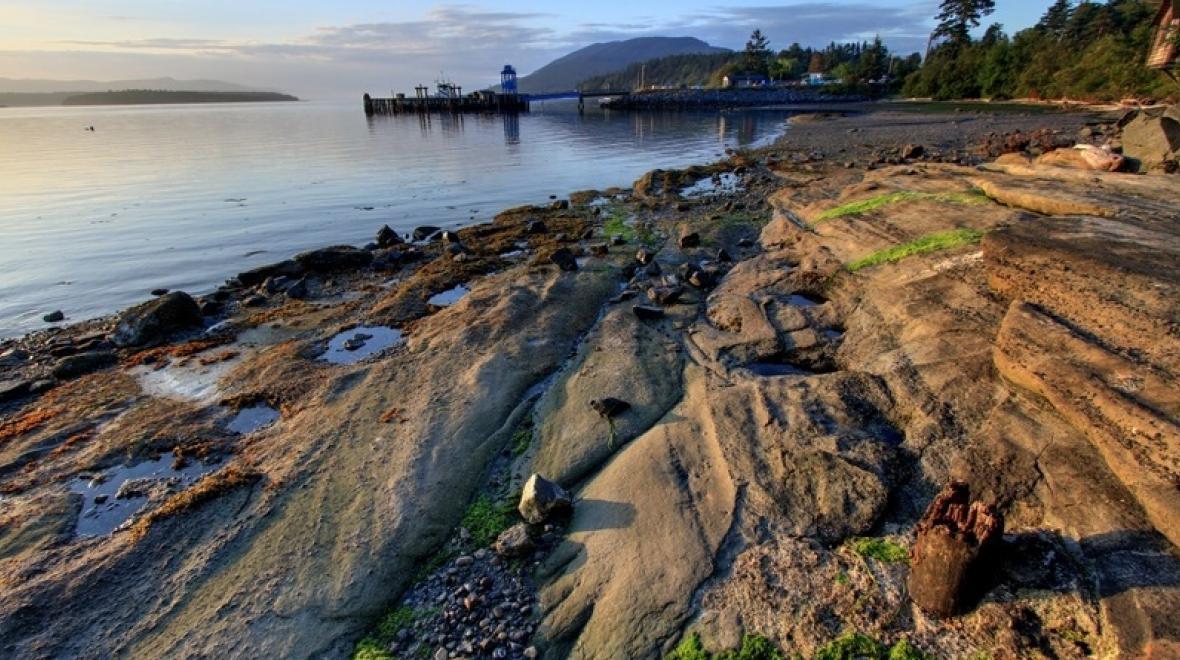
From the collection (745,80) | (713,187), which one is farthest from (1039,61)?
(745,80)

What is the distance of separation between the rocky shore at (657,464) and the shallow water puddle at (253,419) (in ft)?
0.25

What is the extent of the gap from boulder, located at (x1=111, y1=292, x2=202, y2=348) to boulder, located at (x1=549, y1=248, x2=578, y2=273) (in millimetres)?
9345

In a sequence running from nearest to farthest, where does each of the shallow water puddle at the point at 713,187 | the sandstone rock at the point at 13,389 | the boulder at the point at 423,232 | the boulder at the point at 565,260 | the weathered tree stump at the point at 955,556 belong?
the weathered tree stump at the point at 955,556, the sandstone rock at the point at 13,389, the boulder at the point at 565,260, the boulder at the point at 423,232, the shallow water puddle at the point at 713,187

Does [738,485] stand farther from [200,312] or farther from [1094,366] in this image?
[200,312]

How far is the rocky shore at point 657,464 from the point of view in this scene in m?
5.32

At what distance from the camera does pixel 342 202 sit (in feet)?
98.6

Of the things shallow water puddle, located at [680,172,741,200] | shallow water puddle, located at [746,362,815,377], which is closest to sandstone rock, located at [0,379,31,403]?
shallow water puddle, located at [746,362,815,377]

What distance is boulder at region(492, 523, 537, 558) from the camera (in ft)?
21.3

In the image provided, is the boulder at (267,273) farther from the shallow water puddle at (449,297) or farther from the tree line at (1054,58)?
the tree line at (1054,58)

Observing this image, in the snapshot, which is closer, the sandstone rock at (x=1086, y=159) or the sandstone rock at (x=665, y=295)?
the sandstone rock at (x=665, y=295)

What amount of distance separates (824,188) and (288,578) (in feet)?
69.2

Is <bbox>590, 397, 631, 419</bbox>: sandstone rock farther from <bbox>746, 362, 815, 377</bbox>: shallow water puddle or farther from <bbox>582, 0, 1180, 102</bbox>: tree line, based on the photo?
<bbox>582, 0, 1180, 102</bbox>: tree line

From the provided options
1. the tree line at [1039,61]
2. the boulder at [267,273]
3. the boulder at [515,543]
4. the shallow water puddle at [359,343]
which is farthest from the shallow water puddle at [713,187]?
the tree line at [1039,61]

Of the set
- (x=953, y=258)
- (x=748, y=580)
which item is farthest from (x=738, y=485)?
(x=953, y=258)
